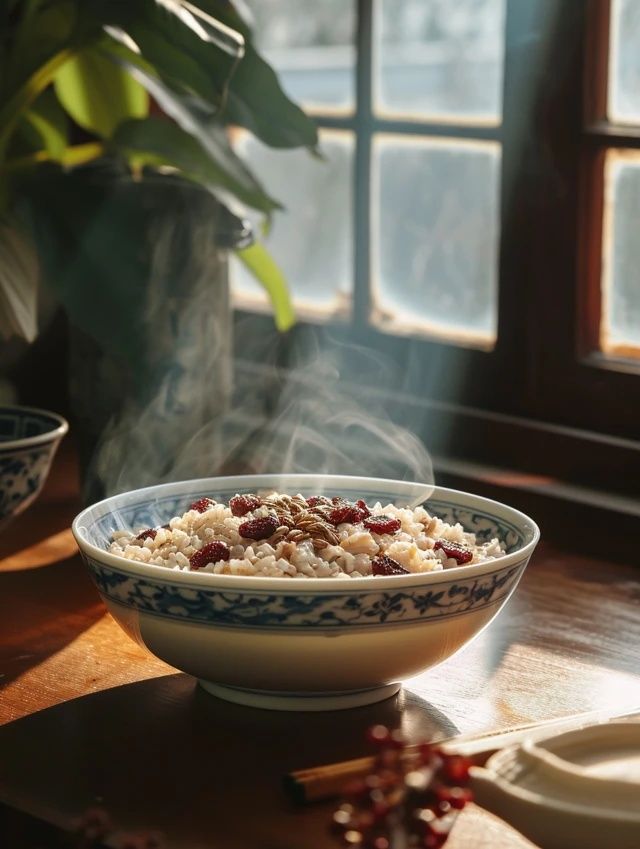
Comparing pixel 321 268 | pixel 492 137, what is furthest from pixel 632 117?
pixel 321 268

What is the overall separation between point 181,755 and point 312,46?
132 centimetres

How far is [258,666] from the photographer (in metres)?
0.92

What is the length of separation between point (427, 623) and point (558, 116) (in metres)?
0.89

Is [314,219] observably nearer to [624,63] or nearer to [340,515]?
[624,63]

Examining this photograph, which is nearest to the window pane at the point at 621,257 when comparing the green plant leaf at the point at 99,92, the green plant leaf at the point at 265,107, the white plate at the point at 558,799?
the green plant leaf at the point at 265,107

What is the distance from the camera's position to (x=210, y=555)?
3.12 feet

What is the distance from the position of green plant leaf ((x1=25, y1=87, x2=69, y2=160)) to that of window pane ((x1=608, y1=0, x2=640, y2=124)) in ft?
2.51

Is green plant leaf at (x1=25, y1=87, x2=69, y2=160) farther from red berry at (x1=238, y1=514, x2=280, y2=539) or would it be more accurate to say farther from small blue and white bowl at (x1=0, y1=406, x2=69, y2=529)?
red berry at (x1=238, y1=514, x2=280, y2=539)

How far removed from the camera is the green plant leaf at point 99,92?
1.81m

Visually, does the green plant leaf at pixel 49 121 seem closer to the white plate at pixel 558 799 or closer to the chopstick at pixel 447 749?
the chopstick at pixel 447 749

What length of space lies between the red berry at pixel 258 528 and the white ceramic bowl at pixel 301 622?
83 millimetres

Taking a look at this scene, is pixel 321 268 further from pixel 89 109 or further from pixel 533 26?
pixel 533 26

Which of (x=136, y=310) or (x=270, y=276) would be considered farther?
(x=270, y=276)

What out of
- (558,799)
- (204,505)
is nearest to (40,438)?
(204,505)
